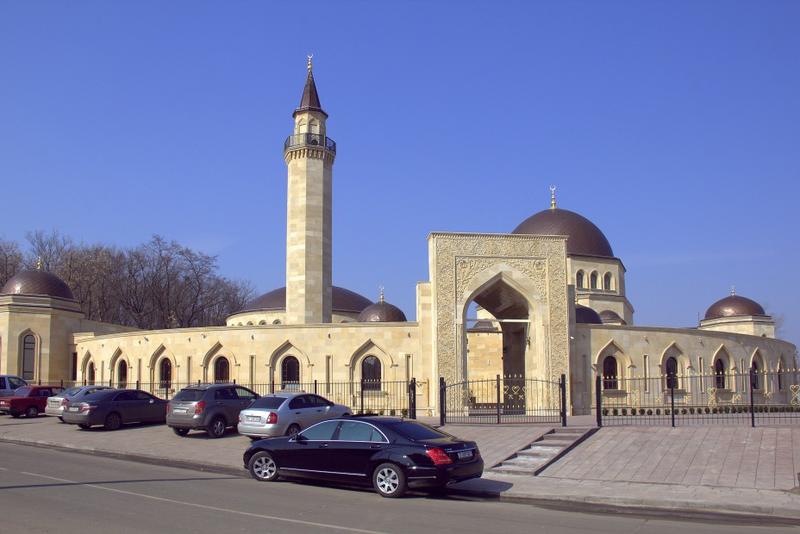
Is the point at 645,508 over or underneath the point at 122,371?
underneath

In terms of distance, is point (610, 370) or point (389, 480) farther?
point (610, 370)

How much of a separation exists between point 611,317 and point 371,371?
19.0 meters

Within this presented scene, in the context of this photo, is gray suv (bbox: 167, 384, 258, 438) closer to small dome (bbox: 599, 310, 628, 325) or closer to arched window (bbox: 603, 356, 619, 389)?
arched window (bbox: 603, 356, 619, 389)

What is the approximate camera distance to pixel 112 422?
2359cm

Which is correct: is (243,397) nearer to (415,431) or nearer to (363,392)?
(363,392)

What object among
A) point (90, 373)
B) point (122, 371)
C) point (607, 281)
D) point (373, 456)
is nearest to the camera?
point (373, 456)

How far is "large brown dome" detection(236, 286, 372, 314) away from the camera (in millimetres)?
51625

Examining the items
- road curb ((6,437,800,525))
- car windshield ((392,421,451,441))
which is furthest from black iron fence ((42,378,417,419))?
road curb ((6,437,800,525))

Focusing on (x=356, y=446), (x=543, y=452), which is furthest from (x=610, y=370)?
(x=356, y=446)

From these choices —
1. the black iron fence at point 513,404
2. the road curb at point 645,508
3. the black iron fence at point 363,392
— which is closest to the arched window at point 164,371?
the black iron fence at point 363,392

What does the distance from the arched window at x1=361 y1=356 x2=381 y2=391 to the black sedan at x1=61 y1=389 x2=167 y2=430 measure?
337 inches

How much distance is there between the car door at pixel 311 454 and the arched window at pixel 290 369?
18.0 meters

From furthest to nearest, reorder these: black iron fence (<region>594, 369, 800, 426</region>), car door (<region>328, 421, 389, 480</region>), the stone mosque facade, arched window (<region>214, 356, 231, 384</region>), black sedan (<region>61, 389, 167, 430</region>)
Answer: arched window (<region>214, 356, 231, 384</region>) → black iron fence (<region>594, 369, 800, 426</region>) → the stone mosque facade → black sedan (<region>61, 389, 167, 430</region>) → car door (<region>328, 421, 389, 480</region>)

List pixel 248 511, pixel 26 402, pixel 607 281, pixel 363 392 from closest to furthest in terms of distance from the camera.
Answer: pixel 248 511
pixel 26 402
pixel 363 392
pixel 607 281
